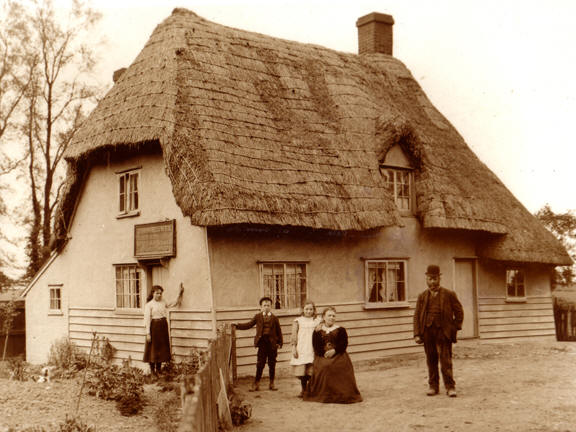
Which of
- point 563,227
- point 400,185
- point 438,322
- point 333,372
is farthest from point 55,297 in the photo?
point 563,227

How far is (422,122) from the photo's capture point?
67.0 feet

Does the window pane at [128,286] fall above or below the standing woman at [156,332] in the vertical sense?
above

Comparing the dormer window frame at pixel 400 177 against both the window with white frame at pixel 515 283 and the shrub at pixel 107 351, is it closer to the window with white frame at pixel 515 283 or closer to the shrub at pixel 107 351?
the window with white frame at pixel 515 283

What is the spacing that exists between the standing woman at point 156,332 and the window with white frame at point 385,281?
16.5ft

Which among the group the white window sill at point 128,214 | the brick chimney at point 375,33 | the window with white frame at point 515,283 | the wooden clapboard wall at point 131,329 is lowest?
the wooden clapboard wall at point 131,329

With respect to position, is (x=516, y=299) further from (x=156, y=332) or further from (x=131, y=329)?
(x=156, y=332)

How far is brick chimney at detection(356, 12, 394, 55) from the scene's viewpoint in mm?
23062

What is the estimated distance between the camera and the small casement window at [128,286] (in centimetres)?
1653

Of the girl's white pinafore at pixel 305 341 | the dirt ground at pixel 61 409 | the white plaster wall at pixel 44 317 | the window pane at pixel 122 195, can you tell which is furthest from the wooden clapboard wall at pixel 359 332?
the white plaster wall at pixel 44 317

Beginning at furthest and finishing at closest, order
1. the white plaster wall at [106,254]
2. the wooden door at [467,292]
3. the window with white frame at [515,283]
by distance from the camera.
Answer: the window with white frame at [515,283]
the wooden door at [467,292]
the white plaster wall at [106,254]

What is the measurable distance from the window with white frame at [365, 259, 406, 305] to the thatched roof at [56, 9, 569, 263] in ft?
4.47

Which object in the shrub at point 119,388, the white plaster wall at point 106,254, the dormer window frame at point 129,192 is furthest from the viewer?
the dormer window frame at point 129,192

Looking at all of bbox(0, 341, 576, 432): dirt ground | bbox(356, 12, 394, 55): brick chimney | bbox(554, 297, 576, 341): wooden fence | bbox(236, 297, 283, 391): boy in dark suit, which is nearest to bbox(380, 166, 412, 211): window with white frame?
bbox(0, 341, 576, 432): dirt ground

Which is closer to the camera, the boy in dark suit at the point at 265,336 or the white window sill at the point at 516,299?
the boy in dark suit at the point at 265,336
